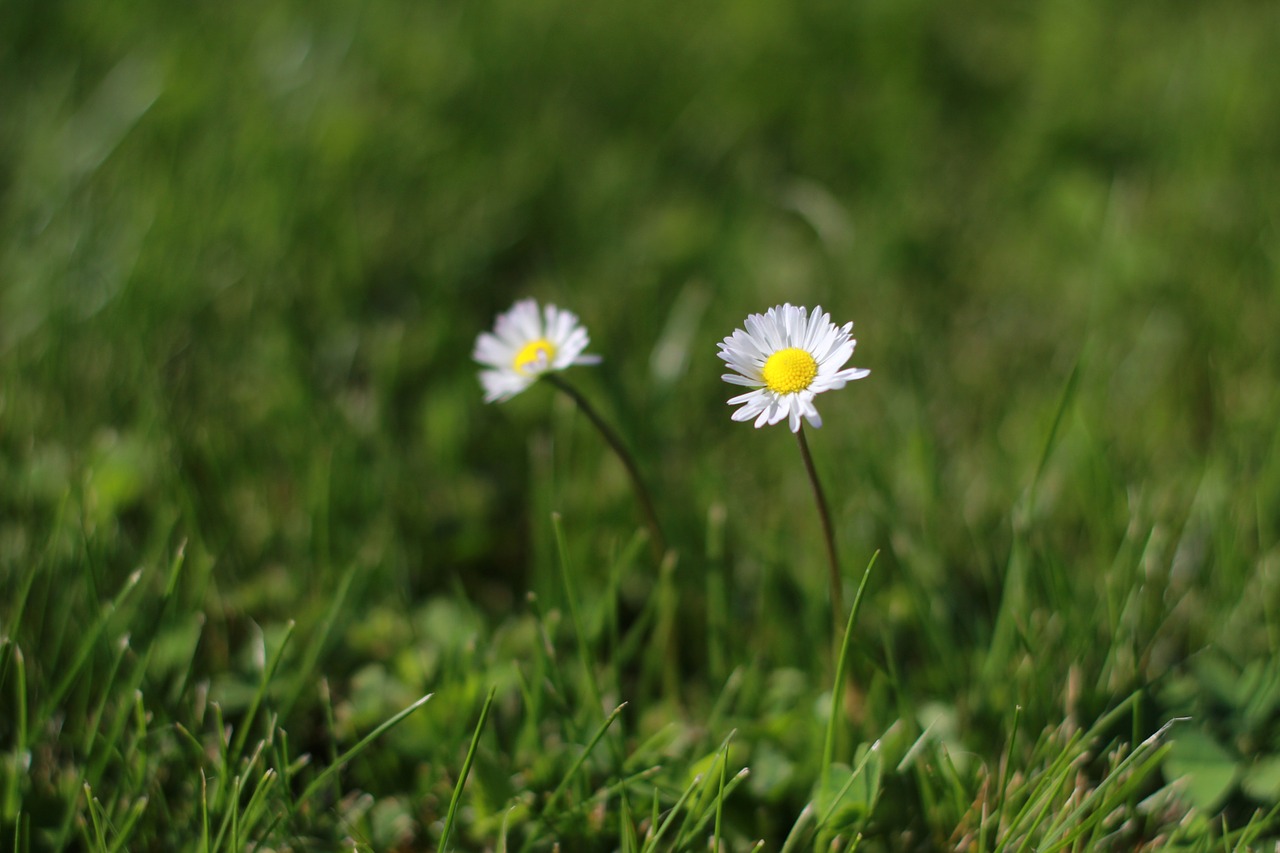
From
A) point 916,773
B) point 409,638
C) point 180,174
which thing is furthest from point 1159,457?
point 180,174

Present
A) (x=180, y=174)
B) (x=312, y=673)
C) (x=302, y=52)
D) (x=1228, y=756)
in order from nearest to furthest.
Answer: (x=1228, y=756) < (x=312, y=673) < (x=180, y=174) < (x=302, y=52)

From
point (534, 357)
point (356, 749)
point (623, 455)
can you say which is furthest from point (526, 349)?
point (356, 749)

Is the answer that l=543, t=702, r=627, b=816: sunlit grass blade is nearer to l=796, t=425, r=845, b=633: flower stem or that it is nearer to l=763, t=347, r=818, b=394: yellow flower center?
l=796, t=425, r=845, b=633: flower stem

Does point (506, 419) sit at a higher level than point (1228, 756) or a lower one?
higher

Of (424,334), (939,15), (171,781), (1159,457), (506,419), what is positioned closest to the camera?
(171,781)

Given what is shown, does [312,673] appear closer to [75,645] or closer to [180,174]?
[75,645]

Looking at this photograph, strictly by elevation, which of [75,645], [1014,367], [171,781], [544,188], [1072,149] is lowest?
[171,781]

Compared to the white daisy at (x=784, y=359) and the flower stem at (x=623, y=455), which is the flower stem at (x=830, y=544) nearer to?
the white daisy at (x=784, y=359)
